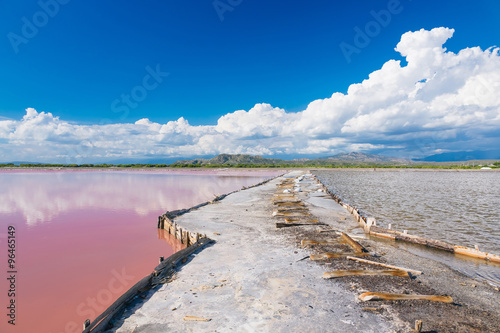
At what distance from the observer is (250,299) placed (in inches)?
251

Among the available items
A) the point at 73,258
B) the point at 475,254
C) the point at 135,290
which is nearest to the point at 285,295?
the point at 135,290

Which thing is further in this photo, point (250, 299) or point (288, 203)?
point (288, 203)

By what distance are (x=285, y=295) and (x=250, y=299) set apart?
2.95ft

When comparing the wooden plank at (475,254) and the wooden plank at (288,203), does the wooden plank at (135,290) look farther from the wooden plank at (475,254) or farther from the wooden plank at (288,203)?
the wooden plank at (288,203)

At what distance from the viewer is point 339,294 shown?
21.9 feet

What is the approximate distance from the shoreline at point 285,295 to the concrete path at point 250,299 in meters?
0.02

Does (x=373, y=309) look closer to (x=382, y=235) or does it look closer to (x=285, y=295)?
(x=285, y=295)

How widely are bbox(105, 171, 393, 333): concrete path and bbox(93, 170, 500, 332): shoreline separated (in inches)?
0.8

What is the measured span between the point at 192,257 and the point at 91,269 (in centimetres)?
378

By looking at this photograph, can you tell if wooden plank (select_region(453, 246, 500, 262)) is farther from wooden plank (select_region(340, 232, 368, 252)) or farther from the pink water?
the pink water

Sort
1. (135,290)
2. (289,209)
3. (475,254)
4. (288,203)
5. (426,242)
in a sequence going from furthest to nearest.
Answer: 1. (288,203)
2. (289,209)
3. (426,242)
4. (475,254)
5. (135,290)

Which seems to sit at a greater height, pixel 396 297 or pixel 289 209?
pixel 396 297

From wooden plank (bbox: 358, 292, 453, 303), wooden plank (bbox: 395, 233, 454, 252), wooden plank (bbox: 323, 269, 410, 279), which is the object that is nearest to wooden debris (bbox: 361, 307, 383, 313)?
wooden plank (bbox: 358, 292, 453, 303)

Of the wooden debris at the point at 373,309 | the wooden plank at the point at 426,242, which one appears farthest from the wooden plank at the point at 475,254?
the wooden debris at the point at 373,309
